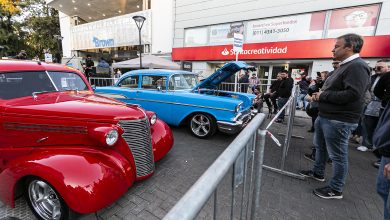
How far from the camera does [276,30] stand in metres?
11.8

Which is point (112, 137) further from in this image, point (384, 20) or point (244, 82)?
point (384, 20)

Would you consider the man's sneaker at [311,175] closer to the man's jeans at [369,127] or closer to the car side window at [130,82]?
the man's jeans at [369,127]

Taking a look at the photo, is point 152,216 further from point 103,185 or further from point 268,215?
point 268,215

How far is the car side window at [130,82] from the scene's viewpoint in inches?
225

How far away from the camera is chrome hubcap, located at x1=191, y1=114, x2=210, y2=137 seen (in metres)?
4.89

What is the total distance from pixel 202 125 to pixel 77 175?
3.31 metres

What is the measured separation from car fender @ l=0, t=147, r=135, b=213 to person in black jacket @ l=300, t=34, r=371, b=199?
268cm

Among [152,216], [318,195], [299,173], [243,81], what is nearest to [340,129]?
[318,195]

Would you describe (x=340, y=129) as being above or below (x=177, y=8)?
below

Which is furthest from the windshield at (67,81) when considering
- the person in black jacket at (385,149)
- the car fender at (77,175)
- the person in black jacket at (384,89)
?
the person in black jacket at (384,89)

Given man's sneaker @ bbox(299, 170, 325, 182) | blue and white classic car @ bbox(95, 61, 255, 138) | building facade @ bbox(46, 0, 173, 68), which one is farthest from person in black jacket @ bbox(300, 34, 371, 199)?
building facade @ bbox(46, 0, 173, 68)

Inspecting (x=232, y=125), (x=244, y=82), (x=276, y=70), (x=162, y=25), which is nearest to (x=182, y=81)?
(x=232, y=125)

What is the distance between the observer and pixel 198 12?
1452cm

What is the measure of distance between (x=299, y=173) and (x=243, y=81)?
7180mm
